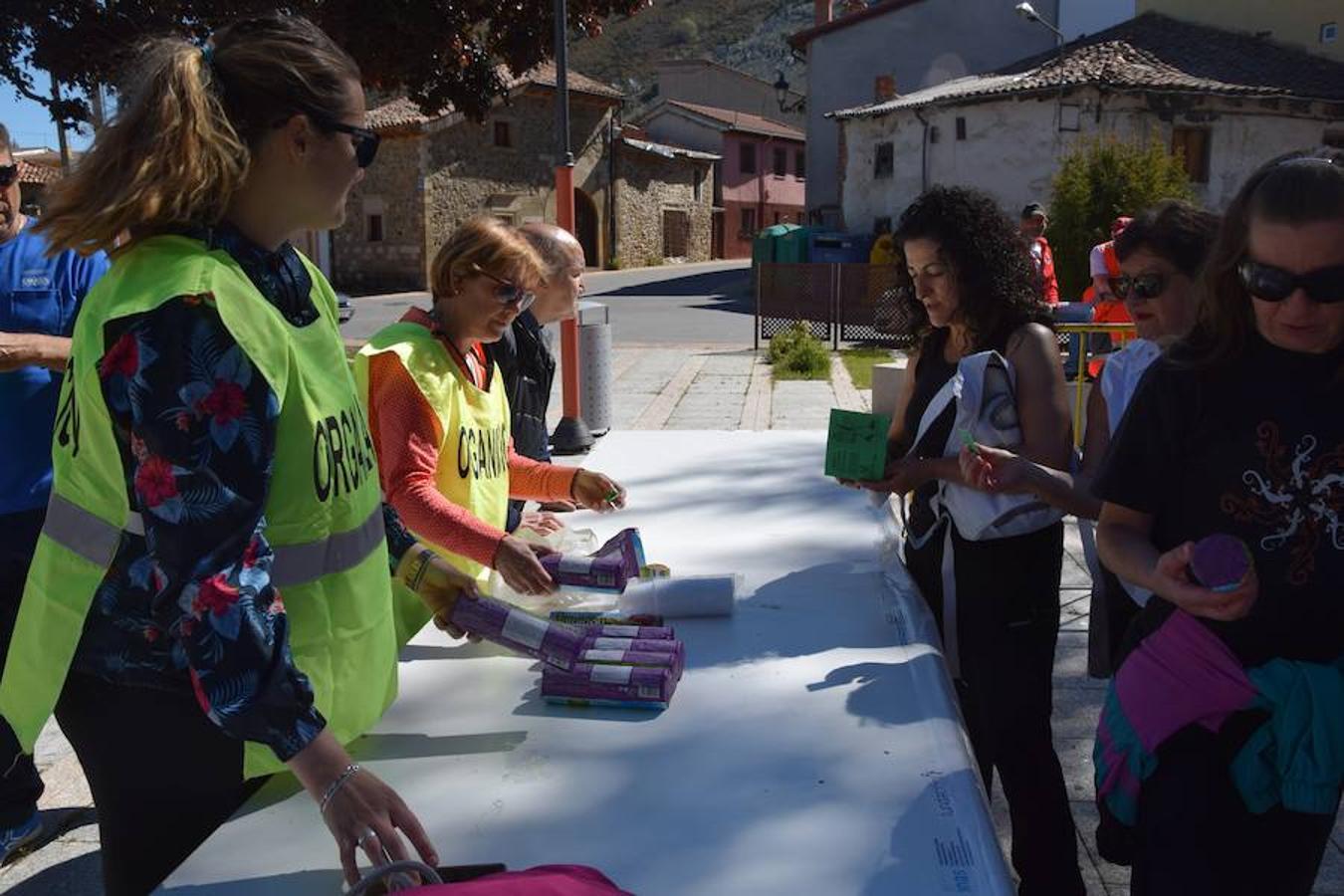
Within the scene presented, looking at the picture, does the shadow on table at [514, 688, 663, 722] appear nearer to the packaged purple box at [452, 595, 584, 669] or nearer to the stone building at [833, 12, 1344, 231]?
the packaged purple box at [452, 595, 584, 669]

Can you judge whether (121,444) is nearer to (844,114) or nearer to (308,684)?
(308,684)

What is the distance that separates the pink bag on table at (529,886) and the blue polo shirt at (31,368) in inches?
72.7

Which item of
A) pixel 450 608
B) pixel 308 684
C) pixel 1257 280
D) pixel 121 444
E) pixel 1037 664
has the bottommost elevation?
pixel 1037 664

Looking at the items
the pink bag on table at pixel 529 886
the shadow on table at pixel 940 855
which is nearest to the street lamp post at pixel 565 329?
the shadow on table at pixel 940 855

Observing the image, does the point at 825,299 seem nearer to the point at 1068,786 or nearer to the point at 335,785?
the point at 1068,786

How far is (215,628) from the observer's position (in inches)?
42.9

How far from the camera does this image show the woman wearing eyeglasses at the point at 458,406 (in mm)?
1957

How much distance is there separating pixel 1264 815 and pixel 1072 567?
12.3ft

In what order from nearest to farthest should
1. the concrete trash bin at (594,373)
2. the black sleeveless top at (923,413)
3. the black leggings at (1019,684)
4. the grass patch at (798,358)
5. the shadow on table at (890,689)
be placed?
1. the shadow on table at (890,689)
2. the black leggings at (1019,684)
3. the black sleeveless top at (923,413)
4. the concrete trash bin at (594,373)
5. the grass patch at (798,358)

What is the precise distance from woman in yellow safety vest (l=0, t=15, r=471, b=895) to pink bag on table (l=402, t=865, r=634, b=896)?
107 mm

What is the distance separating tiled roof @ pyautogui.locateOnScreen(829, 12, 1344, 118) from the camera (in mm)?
22781

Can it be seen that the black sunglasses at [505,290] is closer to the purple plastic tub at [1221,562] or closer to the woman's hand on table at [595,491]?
the woman's hand on table at [595,491]

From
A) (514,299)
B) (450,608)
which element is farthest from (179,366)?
(514,299)

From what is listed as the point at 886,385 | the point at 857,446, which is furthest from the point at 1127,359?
the point at 886,385
